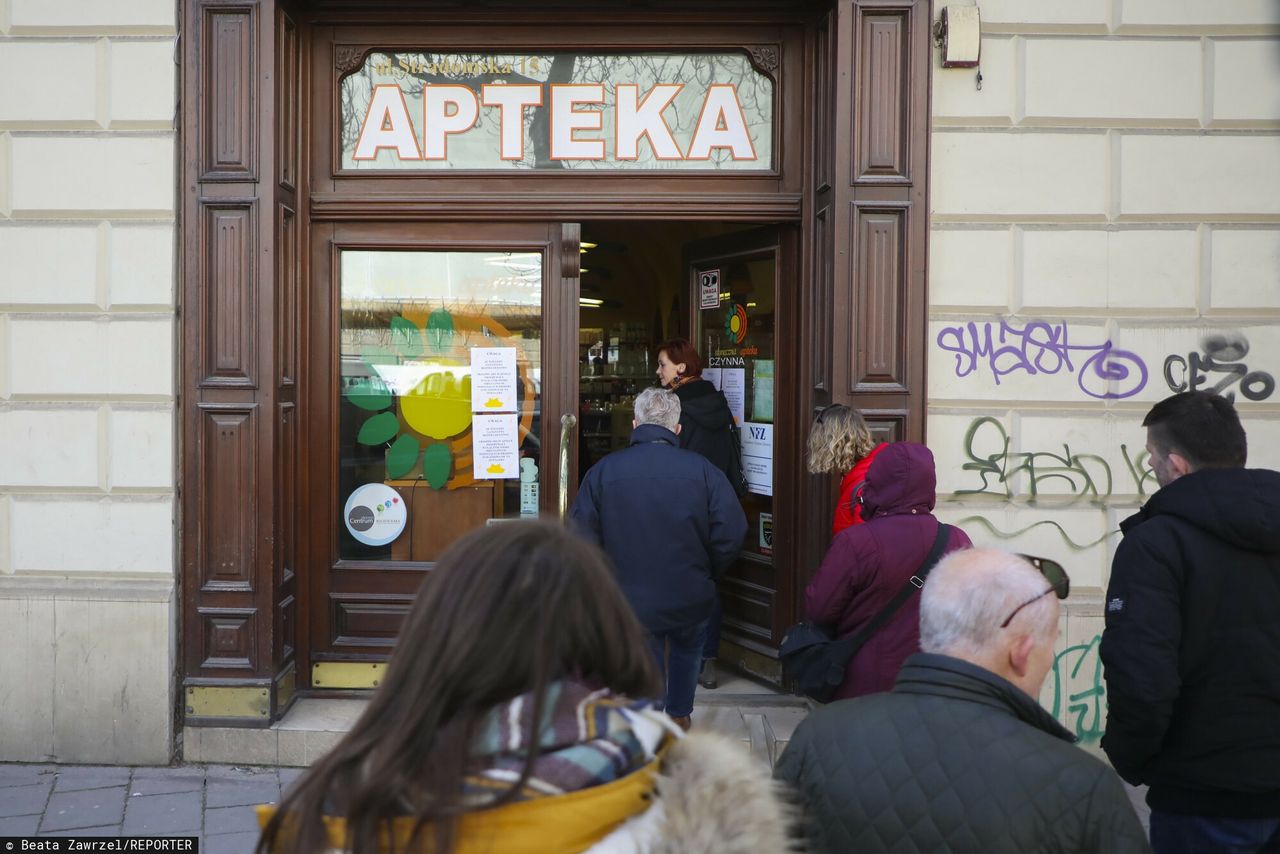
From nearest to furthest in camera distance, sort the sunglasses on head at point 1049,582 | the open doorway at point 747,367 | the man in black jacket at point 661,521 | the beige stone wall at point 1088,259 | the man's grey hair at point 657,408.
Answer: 1. the sunglasses on head at point 1049,582
2. the man in black jacket at point 661,521
3. the man's grey hair at point 657,408
4. the beige stone wall at point 1088,259
5. the open doorway at point 747,367

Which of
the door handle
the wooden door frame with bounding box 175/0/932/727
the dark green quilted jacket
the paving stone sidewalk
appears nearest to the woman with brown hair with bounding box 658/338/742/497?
the door handle

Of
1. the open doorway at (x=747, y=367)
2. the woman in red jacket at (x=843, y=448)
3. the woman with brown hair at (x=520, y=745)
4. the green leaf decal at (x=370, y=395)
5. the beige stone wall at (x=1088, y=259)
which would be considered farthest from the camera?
the open doorway at (x=747, y=367)

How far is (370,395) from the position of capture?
6.10 metres

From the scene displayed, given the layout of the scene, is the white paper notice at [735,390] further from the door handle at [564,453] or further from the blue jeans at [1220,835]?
the blue jeans at [1220,835]

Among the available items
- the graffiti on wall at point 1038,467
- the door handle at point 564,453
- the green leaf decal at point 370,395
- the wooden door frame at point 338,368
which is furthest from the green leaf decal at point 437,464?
the graffiti on wall at point 1038,467

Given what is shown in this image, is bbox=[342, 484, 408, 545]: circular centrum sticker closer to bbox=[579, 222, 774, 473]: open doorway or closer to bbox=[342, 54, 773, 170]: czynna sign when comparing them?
bbox=[342, 54, 773, 170]: czynna sign

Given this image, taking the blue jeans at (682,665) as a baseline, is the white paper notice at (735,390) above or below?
above

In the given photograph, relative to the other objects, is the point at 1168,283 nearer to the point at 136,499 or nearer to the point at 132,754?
the point at 136,499

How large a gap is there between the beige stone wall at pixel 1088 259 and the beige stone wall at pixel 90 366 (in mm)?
3825

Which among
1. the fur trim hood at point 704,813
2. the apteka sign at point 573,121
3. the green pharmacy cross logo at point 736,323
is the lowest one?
the fur trim hood at point 704,813

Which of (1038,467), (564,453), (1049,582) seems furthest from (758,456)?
(1049,582)

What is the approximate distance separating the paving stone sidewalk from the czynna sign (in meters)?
3.22

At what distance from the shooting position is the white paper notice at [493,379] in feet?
20.0

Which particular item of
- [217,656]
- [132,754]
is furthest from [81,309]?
[132,754]
